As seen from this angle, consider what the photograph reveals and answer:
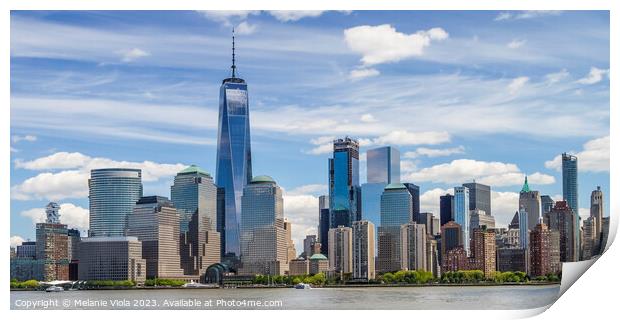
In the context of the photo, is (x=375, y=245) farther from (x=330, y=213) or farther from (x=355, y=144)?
(x=355, y=144)

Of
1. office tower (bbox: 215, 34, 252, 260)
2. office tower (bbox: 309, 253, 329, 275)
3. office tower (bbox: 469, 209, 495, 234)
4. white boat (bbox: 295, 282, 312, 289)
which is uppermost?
office tower (bbox: 215, 34, 252, 260)

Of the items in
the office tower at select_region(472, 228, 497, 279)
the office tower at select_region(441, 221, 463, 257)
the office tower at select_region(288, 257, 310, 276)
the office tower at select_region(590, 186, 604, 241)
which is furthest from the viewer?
the office tower at select_region(441, 221, 463, 257)

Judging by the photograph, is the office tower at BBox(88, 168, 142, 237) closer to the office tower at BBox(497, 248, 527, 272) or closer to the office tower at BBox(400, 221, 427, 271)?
the office tower at BBox(400, 221, 427, 271)

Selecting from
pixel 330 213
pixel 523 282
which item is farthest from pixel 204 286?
pixel 523 282

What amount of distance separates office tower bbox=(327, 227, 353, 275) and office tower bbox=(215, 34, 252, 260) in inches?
113

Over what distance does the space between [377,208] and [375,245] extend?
3.64ft

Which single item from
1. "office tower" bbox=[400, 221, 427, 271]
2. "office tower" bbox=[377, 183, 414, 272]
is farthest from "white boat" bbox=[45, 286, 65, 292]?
"office tower" bbox=[400, 221, 427, 271]

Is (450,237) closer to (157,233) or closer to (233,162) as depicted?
(233,162)

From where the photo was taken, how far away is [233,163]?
3056 cm

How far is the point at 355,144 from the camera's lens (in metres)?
21.4

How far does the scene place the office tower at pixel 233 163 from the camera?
29609 mm

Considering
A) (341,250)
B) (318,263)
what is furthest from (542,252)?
(318,263)

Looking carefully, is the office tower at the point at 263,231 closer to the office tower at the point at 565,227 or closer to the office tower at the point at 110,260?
the office tower at the point at 110,260

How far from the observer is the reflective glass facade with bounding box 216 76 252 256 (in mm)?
29734
